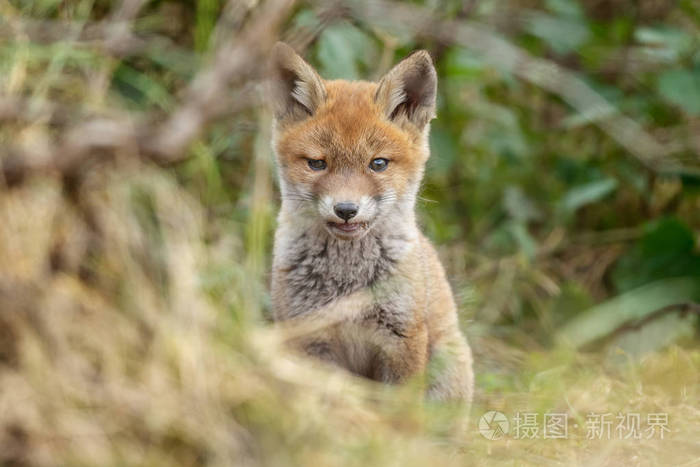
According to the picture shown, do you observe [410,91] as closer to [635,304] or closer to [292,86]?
[292,86]

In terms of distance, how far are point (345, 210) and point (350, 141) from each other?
1.15 feet

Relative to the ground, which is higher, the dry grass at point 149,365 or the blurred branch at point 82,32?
the blurred branch at point 82,32

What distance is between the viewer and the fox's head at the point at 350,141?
137 inches

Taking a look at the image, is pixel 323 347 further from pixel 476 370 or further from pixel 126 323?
pixel 476 370

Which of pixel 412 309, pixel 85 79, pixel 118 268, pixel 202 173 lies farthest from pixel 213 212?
pixel 118 268

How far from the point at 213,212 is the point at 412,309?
115 centimetres

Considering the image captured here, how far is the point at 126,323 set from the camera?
2520 mm

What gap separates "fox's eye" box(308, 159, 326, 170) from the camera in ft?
11.7

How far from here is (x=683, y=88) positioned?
16.9 feet

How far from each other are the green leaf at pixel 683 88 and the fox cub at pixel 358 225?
2114mm

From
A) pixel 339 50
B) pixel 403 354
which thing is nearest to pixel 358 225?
pixel 403 354

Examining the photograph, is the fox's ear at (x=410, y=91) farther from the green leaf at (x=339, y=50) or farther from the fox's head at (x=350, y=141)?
the green leaf at (x=339, y=50)
